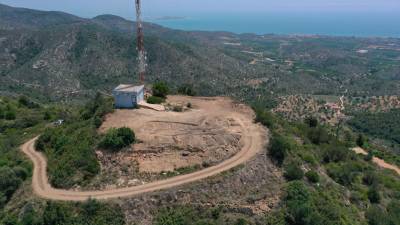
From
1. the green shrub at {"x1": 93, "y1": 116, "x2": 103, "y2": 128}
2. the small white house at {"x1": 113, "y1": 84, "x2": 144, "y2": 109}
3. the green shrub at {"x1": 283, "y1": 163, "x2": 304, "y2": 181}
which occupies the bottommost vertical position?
A: the green shrub at {"x1": 283, "y1": 163, "x2": 304, "y2": 181}

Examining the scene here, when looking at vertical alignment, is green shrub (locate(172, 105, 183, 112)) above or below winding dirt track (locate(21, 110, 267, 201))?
above

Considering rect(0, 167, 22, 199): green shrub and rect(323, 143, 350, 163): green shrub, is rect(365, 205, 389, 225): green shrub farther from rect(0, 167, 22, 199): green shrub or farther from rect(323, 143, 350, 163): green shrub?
rect(0, 167, 22, 199): green shrub

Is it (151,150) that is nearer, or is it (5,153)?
(151,150)

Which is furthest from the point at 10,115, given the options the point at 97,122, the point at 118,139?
Result: the point at 118,139

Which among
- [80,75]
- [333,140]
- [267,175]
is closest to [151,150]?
[267,175]

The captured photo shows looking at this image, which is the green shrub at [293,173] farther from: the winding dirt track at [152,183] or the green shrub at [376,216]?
the green shrub at [376,216]

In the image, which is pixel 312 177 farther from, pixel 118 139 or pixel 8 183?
pixel 8 183

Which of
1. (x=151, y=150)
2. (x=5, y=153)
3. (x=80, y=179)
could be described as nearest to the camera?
(x=80, y=179)

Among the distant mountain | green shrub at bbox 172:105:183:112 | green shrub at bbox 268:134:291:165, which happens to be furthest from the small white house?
the distant mountain

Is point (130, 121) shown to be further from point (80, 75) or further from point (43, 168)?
point (80, 75)
